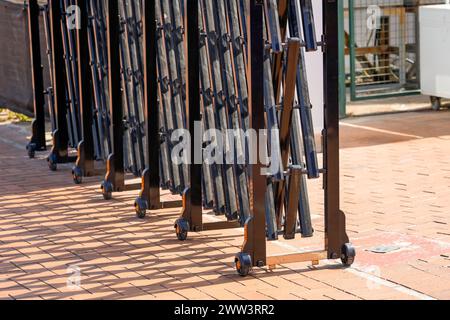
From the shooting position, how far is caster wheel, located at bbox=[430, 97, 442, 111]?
1370 cm

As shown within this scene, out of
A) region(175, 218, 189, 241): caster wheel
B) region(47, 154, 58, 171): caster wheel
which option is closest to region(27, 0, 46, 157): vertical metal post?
region(47, 154, 58, 171): caster wheel

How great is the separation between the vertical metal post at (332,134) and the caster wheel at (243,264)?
54 cm

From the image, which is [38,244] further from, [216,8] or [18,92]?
[18,92]

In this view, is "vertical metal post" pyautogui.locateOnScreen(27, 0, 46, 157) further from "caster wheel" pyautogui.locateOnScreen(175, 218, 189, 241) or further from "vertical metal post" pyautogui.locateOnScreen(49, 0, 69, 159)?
"caster wheel" pyautogui.locateOnScreen(175, 218, 189, 241)

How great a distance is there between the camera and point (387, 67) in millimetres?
14906

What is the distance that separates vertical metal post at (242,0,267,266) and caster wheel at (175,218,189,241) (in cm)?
103

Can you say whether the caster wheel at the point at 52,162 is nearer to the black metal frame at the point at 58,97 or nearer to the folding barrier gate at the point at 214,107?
the black metal frame at the point at 58,97

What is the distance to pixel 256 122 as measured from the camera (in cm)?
662

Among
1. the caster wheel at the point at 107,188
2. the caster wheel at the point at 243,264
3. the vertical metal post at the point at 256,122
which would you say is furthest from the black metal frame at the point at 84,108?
the caster wheel at the point at 243,264

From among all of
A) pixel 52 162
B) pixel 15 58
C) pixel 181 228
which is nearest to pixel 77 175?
pixel 52 162

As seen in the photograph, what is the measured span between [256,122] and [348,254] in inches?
40.1

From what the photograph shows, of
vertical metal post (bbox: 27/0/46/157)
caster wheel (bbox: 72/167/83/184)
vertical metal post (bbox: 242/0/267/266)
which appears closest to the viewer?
vertical metal post (bbox: 242/0/267/266)

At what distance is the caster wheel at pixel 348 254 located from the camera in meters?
6.88
